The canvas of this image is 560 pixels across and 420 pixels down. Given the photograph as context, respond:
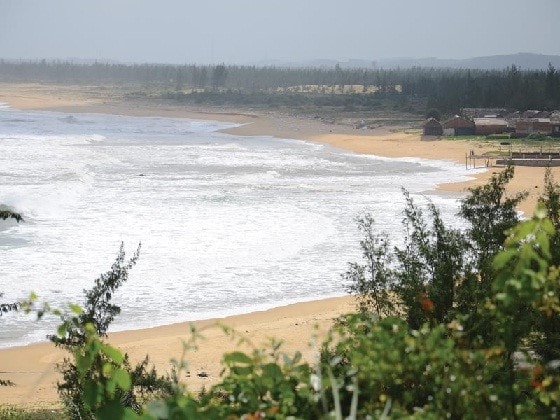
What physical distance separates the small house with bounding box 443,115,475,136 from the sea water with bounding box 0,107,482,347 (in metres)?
13.3

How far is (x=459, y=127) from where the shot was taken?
8169 centimetres

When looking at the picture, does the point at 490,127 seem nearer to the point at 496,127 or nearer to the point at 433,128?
the point at 496,127

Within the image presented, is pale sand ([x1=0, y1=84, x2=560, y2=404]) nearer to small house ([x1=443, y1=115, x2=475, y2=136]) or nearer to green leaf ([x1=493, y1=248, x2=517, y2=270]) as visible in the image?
green leaf ([x1=493, y1=248, x2=517, y2=270])

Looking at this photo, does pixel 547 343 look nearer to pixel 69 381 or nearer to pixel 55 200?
pixel 69 381

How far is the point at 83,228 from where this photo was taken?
36375 mm

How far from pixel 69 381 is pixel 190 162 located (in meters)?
49.3

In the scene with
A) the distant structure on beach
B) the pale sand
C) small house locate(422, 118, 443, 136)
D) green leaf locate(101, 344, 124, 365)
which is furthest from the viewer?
small house locate(422, 118, 443, 136)

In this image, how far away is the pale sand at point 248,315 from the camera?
20.2 m

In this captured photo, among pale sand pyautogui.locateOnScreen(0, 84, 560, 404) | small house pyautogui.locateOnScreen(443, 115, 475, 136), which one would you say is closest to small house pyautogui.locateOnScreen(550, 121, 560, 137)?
small house pyautogui.locateOnScreen(443, 115, 475, 136)

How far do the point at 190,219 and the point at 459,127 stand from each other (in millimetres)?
48132

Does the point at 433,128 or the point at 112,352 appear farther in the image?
the point at 433,128

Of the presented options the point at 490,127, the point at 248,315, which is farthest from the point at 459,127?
the point at 248,315

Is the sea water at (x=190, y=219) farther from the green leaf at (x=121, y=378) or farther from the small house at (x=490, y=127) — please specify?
the small house at (x=490, y=127)

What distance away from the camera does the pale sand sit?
20.2m
